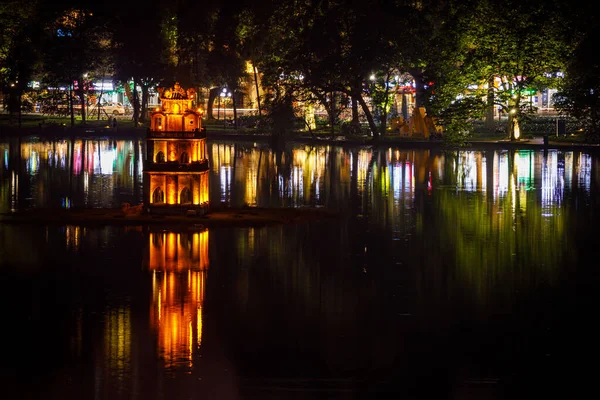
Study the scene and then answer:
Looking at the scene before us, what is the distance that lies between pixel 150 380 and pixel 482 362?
4.70m

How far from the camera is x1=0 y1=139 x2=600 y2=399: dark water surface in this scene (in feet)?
50.0

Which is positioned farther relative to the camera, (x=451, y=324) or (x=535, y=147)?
(x=535, y=147)

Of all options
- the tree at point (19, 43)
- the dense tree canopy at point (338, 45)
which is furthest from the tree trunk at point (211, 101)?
the tree at point (19, 43)

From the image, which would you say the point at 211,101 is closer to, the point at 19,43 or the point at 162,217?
the point at 19,43

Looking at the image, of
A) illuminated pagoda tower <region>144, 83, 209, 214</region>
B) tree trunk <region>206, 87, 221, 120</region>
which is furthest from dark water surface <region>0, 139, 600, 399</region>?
tree trunk <region>206, 87, 221, 120</region>

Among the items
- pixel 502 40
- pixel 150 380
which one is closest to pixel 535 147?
pixel 502 40

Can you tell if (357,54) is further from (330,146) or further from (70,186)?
(70,186)

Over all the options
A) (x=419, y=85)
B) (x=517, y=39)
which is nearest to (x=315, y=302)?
(x=517, y=39)

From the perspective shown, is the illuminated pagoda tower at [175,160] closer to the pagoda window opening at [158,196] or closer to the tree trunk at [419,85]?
the pagoda window opening at [158,196]

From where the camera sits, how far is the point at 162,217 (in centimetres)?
3119

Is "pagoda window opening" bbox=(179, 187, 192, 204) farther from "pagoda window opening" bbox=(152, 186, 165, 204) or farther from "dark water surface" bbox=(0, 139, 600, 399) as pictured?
"dark water surface" bbox=(0, 139, 600, 399)

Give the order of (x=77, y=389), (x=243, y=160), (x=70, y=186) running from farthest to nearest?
(x=243, y=160), (x=70, y=186), (x=77, y=389)

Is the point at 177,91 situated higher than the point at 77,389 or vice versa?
the point at 177,91

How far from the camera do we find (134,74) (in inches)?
3378
